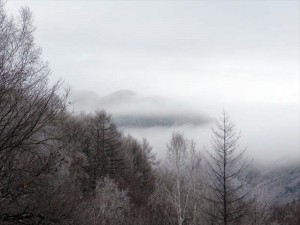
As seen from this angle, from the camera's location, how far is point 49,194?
328 inches

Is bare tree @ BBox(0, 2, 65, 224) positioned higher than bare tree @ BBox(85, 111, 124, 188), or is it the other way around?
bare tree @ BBox(85, 111, 124, 188)

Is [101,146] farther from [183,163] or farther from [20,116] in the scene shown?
[20,116]

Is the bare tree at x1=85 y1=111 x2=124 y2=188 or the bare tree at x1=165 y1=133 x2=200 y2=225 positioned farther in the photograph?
the bare tree at x1=85 y1=111 x2=124 y2=188

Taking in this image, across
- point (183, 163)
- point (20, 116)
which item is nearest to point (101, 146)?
point (183, 163)

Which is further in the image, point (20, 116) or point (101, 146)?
point (101, 146)

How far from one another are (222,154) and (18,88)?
13.2m

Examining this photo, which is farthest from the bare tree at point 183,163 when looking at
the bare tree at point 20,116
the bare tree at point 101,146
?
→ the bare tree at point 20,116

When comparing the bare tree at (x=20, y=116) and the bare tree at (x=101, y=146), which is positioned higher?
the bare tree at (x=101, y=146)

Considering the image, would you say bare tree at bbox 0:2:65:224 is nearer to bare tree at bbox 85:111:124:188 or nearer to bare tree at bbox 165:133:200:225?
bare tree at bbox 165:133:200:225

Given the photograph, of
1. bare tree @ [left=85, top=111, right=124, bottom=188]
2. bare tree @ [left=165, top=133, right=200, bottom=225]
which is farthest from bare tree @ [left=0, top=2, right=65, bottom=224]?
bare tree @ [left=85, top=111, right=124, bottom=188]

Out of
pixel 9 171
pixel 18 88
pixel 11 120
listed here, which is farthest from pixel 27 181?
pixel 18 88

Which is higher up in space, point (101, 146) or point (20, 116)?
point (101, 146)

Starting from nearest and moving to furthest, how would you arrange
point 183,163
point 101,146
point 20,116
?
point 20,116 → point 183,163 → point 101,146

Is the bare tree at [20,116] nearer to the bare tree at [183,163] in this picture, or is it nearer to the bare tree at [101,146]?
the bare tree at [183,163]
